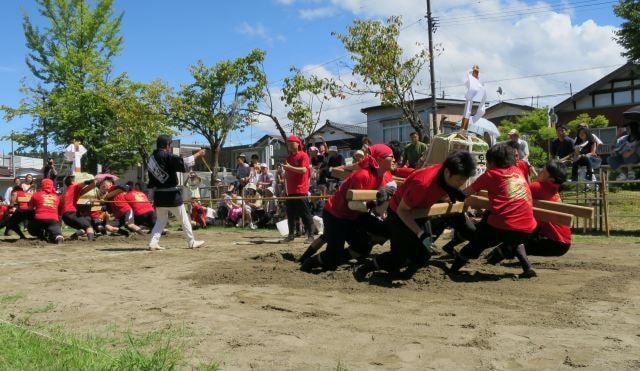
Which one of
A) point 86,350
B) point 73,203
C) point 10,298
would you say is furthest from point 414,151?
point 86,350

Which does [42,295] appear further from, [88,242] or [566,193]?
[566,193]

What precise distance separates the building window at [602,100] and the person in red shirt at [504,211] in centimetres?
3260

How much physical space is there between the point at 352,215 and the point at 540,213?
2125 mm

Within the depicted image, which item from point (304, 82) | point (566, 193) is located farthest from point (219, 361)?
point (304, 82)

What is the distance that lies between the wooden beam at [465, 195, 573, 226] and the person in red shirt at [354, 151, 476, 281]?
453mm

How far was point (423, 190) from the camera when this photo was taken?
596 cm

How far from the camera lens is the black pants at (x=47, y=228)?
1235 centimetres

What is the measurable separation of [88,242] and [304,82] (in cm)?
1390

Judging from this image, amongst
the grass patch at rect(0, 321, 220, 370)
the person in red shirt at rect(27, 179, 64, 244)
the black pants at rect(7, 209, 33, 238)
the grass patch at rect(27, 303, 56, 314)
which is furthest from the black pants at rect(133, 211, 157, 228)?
the grass patch at rect(0, 321, 220, 370)

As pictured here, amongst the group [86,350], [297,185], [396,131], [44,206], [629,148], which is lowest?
[86,350]

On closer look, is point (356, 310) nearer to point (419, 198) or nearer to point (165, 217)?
point (419, 198)

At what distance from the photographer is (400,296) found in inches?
223

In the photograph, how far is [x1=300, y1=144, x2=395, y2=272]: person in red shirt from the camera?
6.73 metres

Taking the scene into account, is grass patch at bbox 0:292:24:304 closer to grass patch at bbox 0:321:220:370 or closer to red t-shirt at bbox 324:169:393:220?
grass patch at bbox 0:321:220:370
